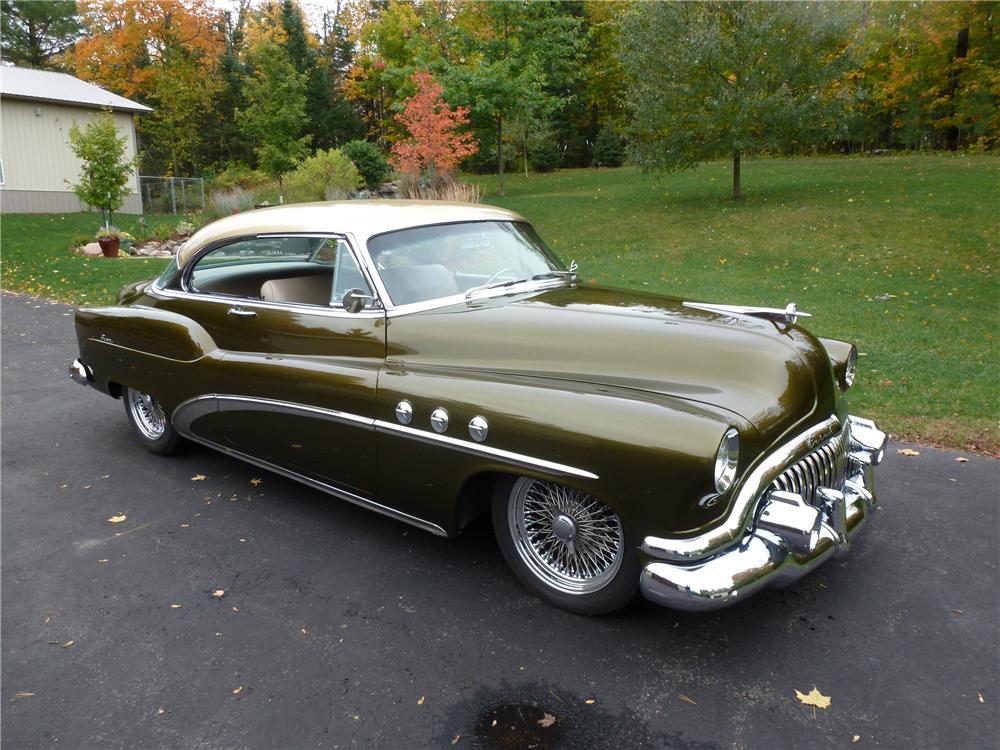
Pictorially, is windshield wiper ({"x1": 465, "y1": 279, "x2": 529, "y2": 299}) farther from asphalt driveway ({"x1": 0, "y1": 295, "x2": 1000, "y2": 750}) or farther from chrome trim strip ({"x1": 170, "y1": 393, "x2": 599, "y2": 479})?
asphalt driveway ({"x1": 0, "y1": 295, "x2": 1000, "y2": 750})

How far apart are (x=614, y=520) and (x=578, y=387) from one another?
57 centimetres

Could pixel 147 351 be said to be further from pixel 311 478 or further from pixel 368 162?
pixel 368 162

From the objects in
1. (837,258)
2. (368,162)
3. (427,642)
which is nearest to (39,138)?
(368,162)

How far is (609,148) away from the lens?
127ft

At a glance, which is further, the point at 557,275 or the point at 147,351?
the point at 147,351

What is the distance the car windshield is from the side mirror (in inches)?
4.9

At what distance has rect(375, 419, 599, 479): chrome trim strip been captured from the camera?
2.89m

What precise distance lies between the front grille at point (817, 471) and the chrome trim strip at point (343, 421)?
857 mm

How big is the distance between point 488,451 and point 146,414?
332 cm

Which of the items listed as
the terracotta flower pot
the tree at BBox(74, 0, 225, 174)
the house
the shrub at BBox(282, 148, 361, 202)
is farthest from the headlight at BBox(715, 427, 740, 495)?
the tree at BBox(74, 0, 225, 174)

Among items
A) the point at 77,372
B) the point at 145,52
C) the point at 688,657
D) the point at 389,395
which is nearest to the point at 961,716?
the point at 688,657

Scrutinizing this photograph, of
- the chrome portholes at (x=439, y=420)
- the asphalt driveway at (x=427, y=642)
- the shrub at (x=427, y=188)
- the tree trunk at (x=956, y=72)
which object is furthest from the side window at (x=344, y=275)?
the tree trunk at (x=956, y=72)

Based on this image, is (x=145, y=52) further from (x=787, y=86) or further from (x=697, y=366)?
(x=697, y=366)

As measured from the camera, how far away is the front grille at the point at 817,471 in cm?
303
